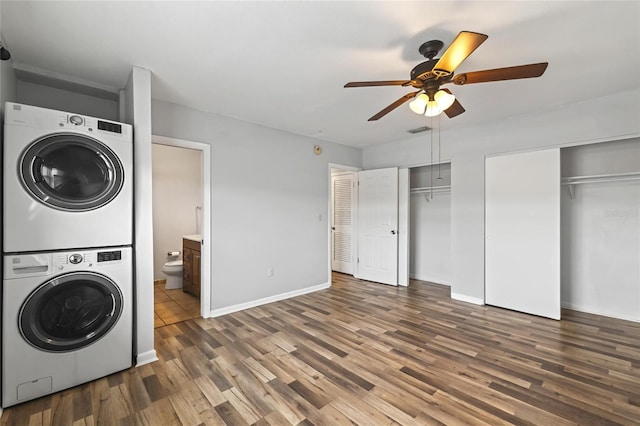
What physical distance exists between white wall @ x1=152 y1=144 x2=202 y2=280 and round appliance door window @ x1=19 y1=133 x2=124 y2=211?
9.56 feet

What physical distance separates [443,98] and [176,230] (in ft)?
16.9

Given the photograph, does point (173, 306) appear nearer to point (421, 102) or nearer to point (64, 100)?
point (64, 100)

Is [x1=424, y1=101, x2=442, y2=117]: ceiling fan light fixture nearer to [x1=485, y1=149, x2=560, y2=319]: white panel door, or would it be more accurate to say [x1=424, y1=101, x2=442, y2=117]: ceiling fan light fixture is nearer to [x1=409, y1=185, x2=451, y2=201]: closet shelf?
[x1=485, y1=149, x2=560, y2=319]: white panel door

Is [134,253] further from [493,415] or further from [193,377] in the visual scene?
[493,415]

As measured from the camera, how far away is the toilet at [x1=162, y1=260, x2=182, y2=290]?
4715 mm

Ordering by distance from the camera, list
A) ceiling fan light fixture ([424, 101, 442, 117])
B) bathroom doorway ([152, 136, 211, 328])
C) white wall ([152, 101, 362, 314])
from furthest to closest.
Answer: bathroom doorway ([152, 136, 211, 328]) → white wall ([152, 101, 362, 314]) → ceiling fan light fixture ([424, 101, 442, 117])

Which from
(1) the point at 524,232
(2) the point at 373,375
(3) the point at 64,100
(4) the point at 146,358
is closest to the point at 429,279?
(1) the point at 524,232

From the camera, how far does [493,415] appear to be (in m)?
1.84

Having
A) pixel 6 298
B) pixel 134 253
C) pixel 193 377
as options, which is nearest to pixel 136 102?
pixel 134 253

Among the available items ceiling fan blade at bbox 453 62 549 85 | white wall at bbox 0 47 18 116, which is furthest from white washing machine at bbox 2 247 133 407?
ceiling fan blade at bbox 453 62 549 85

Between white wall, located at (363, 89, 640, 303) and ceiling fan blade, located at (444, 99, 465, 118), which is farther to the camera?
white wall, located at (363, 89, 640, 303)

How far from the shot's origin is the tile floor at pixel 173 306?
11.4ft

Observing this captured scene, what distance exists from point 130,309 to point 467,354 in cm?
300

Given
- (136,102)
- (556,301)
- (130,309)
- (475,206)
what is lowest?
(556,301)
